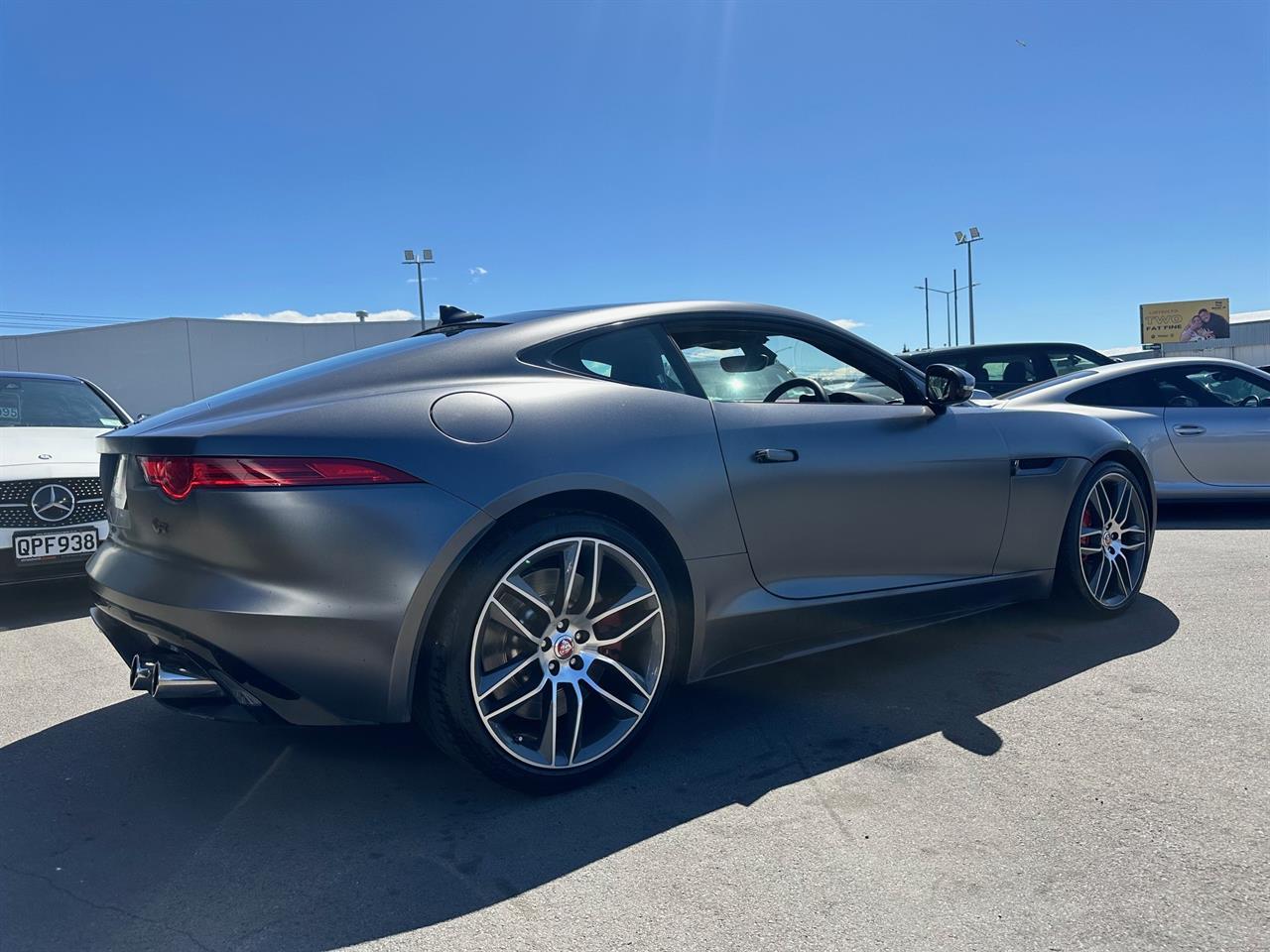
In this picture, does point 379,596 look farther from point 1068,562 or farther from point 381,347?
point 1068,562

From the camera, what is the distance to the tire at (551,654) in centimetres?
237

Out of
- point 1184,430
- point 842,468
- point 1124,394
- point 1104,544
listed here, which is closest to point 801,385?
point 842,468

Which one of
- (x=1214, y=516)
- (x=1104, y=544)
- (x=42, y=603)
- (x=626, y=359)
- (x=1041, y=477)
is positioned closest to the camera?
(x=626, y=359)

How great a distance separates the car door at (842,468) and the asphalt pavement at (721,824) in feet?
1.65

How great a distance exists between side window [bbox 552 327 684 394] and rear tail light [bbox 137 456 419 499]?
2.33ft

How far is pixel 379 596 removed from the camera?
7.39 ft

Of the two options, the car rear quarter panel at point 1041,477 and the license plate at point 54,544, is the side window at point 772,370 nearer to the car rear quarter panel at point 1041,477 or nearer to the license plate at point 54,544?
the car rear quarter panel at point 1041,477

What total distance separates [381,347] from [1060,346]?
763 cm

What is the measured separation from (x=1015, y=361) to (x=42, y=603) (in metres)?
8.09

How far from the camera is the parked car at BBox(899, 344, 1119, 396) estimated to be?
342 inches

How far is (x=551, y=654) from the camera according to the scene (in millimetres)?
2539

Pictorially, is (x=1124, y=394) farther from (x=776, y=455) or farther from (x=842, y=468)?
(x=776, y=455)

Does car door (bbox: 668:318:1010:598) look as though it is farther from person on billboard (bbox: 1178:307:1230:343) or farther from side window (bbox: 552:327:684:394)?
person on billboard (bbox: 1178:307:1230:343)

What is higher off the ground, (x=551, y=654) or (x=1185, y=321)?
(x=1185, y=321)
